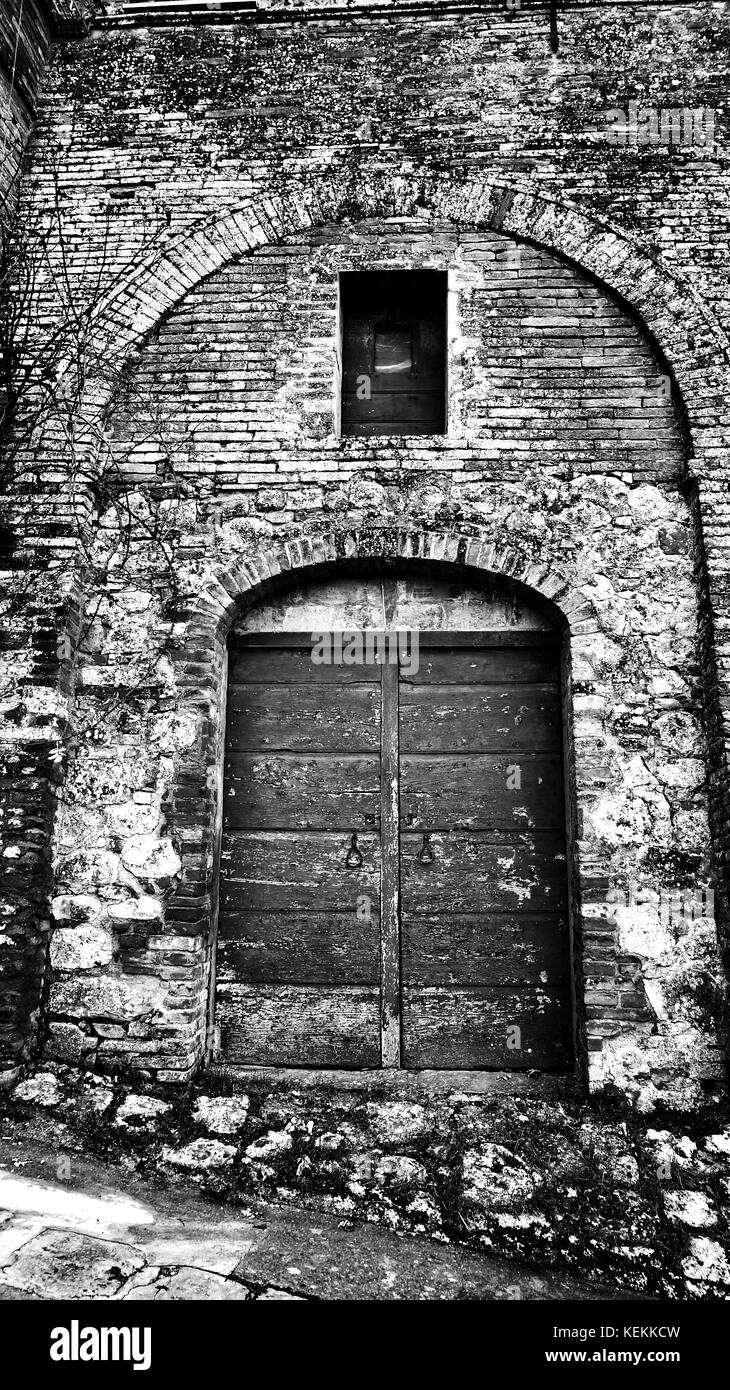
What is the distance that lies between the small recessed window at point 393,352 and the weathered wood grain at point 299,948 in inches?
99.2

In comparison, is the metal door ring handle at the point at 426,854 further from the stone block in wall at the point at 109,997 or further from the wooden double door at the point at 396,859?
the stone block in wall at the point at 109,997

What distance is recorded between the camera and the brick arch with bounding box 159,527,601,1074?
143 inches

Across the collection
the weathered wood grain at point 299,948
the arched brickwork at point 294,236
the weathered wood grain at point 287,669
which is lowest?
the weathered wood grain at point 299,948

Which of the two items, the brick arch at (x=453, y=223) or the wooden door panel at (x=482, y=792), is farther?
the brick arch at (x=453, y=223)

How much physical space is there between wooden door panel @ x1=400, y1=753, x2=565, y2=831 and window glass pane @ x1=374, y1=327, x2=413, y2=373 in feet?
6.99

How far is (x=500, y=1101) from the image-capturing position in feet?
11.0

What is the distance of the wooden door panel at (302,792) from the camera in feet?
12.6

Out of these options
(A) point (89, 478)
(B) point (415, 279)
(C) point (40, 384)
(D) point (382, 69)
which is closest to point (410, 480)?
(B) point (415, 279)

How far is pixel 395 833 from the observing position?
12.5 feet

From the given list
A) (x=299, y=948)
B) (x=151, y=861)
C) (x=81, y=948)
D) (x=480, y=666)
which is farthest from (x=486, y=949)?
(x=81, y=948)

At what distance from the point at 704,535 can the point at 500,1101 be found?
2.70 meters

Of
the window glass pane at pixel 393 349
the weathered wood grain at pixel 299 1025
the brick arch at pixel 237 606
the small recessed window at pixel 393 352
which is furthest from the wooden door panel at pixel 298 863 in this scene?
the window glass pane at pixel 393 349

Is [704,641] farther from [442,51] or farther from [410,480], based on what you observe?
[442,51]

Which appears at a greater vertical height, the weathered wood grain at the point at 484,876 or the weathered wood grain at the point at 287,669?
the weathered wood grain at the point at 287,669
